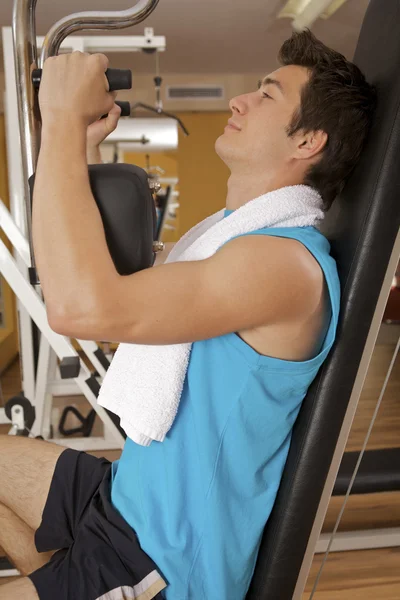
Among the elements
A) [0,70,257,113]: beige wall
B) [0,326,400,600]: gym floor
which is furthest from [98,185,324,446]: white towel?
[0,70,257,113]: beige wall

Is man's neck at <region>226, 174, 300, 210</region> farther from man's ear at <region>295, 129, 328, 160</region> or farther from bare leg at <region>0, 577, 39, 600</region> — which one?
bare leg at <region>0, 577, 39, 600</region>

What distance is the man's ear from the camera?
3.09 ft

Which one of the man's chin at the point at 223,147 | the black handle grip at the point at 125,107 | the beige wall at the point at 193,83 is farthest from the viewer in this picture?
the beige wall at the point at 193,83

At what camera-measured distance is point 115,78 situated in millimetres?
788

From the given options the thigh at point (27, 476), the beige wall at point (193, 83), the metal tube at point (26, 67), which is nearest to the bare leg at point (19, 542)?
the thigh at point (27, 476)

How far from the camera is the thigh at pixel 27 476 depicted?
3.29ft

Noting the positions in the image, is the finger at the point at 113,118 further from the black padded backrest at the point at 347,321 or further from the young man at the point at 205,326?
the black padded backrest at the point at 347,321

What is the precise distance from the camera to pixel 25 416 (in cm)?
218

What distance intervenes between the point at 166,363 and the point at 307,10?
3.20m

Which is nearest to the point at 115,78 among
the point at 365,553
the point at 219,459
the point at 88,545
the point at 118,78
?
the point at 118,78

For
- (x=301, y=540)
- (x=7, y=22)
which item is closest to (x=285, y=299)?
(x=301, y=540)

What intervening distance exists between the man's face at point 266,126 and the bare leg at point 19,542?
0.69 meters

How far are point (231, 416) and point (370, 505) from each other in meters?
1.50

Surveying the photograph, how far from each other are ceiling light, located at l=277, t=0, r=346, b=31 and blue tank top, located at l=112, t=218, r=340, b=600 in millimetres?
2832
